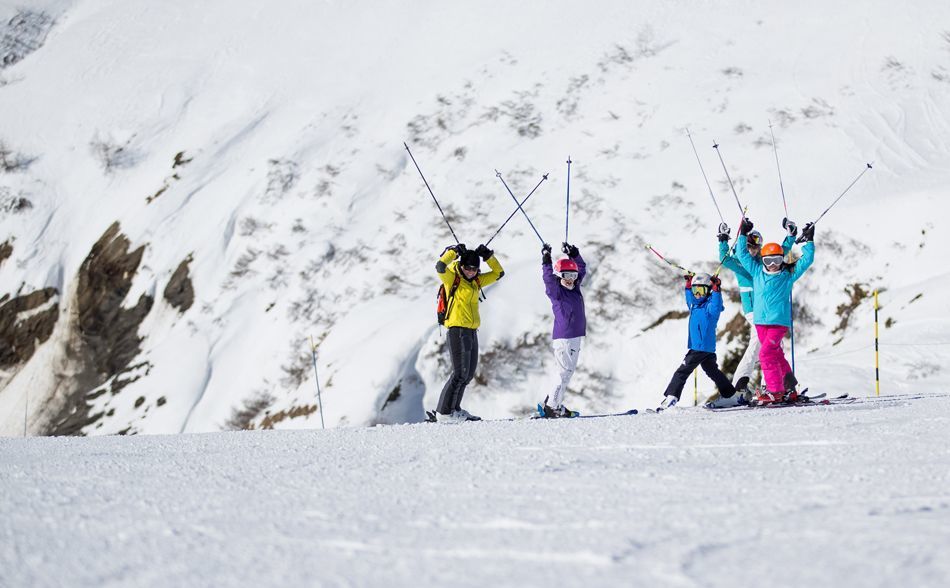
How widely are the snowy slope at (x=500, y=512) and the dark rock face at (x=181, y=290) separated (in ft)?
51.5

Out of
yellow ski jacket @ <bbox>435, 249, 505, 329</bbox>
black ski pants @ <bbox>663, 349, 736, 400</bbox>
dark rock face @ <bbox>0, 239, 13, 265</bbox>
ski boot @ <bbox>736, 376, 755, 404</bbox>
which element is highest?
dark rock face @ <bbox>0, 239, 13, 265</bbox>

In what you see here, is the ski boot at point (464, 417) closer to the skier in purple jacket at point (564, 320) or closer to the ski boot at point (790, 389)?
the skier in purple jacket at point (564, 320)

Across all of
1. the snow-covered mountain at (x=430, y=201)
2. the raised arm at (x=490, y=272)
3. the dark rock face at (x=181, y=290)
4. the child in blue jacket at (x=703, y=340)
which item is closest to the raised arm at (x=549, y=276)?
the raised arm at (x=490, y=272)

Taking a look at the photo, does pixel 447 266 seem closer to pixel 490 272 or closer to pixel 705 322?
pixel 490 272

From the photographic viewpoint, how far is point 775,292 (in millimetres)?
8812

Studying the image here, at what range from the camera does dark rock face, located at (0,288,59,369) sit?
23.2 metres

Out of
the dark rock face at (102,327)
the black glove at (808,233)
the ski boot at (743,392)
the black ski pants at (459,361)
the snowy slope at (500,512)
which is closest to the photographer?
the snowy slope at (500,512)

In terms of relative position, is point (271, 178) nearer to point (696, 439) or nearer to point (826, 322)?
point (826, 322)

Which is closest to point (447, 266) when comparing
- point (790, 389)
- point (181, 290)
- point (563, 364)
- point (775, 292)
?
point (563, 364)

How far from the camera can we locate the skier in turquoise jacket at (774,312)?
8805mm

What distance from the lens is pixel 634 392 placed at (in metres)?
15.4

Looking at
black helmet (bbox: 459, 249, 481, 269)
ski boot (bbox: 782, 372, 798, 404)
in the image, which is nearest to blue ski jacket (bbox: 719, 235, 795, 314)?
ski boot (bbox: 782, 372, 798, 404)

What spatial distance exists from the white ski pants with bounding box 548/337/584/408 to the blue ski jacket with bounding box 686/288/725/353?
1.25 meters

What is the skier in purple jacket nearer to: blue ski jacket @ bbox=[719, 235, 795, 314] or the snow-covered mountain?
blue ski jacket @ bbox=[719, 235, 795, 314]
